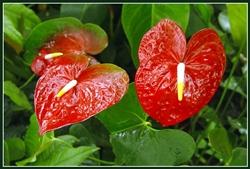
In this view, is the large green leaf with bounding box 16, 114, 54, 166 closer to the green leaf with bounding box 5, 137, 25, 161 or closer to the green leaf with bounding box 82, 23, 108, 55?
the green leaf with bounding box 5, 137, 25, 161

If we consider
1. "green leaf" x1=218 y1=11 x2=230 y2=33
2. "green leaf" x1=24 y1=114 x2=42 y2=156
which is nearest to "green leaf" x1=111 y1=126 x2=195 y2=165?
"green leaf" x1=24 y1=114 x2=42 y2=156

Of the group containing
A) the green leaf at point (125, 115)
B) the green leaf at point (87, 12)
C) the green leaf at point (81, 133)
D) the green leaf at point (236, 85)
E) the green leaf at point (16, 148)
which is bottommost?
the green leaf at point (16, 148)

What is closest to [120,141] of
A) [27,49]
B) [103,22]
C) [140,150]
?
[140,150]

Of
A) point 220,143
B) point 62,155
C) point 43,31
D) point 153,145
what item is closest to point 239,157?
point 220,143

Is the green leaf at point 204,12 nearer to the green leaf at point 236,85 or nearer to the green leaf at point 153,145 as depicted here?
the green leaf at point 236,85

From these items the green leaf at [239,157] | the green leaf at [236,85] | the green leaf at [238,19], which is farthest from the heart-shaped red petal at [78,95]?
the green leaf at [236,85]

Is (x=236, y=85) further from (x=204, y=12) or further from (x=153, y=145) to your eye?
(x=153, y=145)
